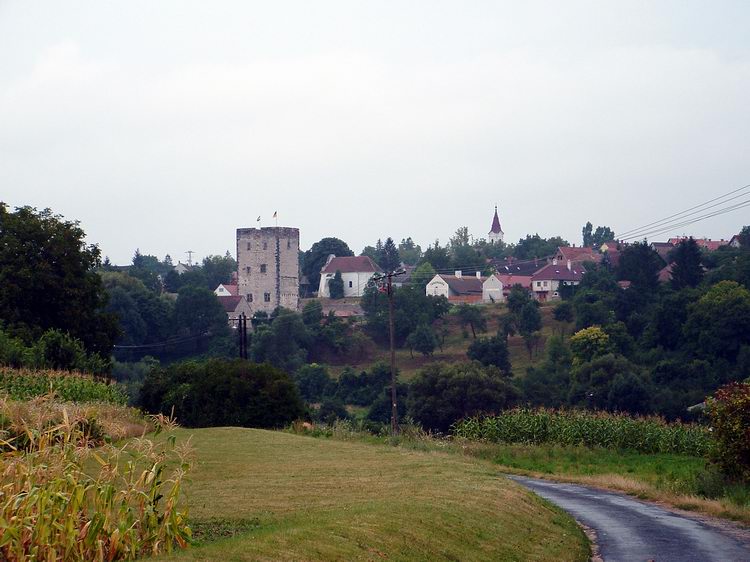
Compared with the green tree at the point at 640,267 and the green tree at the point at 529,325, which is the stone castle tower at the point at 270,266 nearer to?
the green tree at the point at 529,325

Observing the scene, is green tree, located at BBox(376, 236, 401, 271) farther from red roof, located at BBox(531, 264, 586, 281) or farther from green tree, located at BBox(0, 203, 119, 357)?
green tree, located at BBox(0, 203, 119, 357)

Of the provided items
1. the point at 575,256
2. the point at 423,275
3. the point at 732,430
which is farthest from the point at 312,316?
the point at 732,430

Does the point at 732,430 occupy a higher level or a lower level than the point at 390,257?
lower

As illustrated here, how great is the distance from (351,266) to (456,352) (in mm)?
52601

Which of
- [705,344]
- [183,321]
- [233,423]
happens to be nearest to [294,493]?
[233,423]

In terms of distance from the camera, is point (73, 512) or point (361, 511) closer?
point (73, 512)

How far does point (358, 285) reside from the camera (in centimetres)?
15562

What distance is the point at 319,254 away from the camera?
17712cm

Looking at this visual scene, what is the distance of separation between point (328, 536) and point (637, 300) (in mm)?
95543

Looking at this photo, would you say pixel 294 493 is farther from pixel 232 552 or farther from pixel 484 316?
pixel 484 316

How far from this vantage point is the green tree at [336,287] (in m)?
156

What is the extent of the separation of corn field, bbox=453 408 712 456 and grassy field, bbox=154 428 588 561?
47.7ft

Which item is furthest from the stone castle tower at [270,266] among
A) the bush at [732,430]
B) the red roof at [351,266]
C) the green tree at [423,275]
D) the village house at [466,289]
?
the bush at [732,430]

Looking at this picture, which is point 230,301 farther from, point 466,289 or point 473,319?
point 473,319
